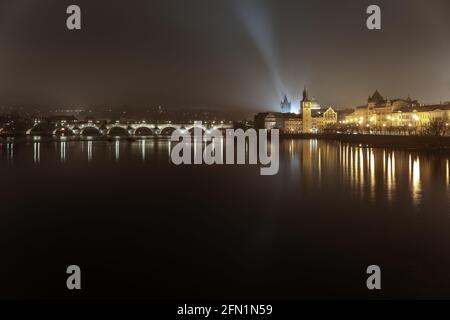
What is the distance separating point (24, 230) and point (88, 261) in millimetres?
2377

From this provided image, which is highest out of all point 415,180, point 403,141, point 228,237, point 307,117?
point 307,117

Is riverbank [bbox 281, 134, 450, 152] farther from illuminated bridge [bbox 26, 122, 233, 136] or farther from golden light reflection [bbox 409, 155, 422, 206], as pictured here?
illuminated bridge [bbox 26, 122, 233, 136]

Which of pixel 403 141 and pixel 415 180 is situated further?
pixel 403 141

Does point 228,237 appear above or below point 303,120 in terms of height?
below

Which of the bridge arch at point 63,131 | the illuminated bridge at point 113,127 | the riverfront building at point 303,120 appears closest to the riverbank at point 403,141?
the riverfront building at point 303,120

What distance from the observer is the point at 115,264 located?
6.27 metres

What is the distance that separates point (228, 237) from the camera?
7602 millimetres

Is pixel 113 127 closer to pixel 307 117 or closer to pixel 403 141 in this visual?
pixel 307 117

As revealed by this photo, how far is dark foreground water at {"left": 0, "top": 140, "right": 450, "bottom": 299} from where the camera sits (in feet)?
18.2

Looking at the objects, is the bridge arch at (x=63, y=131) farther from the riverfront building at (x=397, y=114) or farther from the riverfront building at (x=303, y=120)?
the riverfront building at (x=397, y=114)

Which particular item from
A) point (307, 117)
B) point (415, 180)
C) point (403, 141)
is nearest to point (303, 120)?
point (307, 117)

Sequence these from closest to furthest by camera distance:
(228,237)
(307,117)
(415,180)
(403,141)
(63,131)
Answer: (228,237), (415,180), (403,141), (307,117), (63,131)
